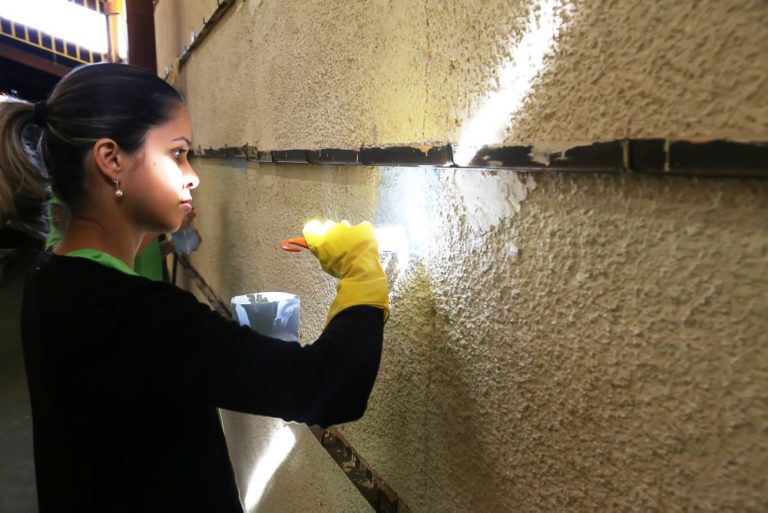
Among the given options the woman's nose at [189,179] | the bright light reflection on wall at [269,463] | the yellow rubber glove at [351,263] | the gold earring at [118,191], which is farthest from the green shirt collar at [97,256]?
the bright light reflection on wall at [269,463]

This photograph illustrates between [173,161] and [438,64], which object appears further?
[173,161]

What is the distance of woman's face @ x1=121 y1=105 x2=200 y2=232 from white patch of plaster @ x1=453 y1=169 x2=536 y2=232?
1.94ft

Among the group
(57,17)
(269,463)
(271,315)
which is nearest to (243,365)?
(271,315)

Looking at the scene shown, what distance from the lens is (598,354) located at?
624mm

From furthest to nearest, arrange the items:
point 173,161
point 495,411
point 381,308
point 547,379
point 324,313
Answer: point 324,313 → point 173,161 → point 381,308 → point 495,411 → point 547,379

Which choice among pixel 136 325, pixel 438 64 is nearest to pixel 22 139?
pixel 136 325

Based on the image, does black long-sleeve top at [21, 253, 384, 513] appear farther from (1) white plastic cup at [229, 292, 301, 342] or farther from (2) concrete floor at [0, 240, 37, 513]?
(2) concrete floor at [0, 240, 37, 513]

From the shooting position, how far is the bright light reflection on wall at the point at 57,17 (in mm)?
4383

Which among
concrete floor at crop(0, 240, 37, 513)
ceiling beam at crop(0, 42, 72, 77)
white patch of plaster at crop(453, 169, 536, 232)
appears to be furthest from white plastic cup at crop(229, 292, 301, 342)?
ceiling beam at crop(0, 42, 72, 77)

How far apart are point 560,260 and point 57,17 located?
18.2 ft

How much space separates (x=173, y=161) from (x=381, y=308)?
1.77 feet

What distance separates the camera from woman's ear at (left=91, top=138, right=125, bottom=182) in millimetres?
943

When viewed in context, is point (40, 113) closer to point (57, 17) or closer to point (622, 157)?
point (622, 157)

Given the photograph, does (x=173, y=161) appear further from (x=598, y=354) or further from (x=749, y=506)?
(x=749, y=506)
